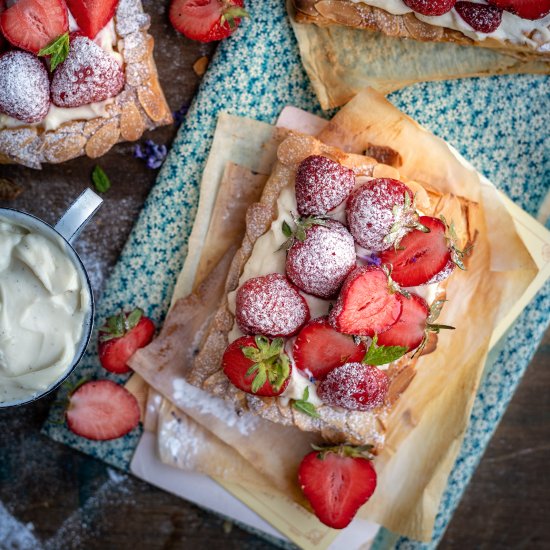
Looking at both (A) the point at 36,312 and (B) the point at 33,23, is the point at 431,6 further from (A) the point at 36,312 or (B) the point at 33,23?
(A) the point at 36,312

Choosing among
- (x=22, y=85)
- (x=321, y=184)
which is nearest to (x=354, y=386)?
(x=321, y=184)

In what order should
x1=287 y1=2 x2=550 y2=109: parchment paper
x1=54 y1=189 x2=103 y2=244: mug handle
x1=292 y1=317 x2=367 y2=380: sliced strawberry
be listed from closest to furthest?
x1=54 y1=189 x2=103 y2=244: mug handle
x1=292 y1=317 x2=367 y2=380: sliced strawberry
x1=287 y1=2 x2=550 y2=109: parchment paper

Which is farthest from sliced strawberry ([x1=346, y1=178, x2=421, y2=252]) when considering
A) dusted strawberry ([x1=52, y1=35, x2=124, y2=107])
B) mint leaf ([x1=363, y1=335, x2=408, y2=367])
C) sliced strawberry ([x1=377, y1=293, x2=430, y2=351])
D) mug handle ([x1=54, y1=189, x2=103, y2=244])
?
dusted strawberry ([x1=52, y1=35, x2=124, y2=107])

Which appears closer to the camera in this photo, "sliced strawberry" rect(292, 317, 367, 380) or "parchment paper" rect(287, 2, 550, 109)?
"sliced strawberry" rect(292, 317, 367, 380)

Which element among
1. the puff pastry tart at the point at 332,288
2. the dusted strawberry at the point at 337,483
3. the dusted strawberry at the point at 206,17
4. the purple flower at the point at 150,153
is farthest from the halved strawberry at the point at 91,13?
the dusted strawberry at the point at 337,483

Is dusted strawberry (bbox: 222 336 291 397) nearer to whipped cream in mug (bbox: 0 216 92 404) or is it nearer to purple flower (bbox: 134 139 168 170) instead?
whipped cream in mug (bbox: 0 216 92 404)

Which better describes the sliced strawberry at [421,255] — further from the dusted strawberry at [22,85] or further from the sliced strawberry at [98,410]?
the dusted strawberry at [22,85]

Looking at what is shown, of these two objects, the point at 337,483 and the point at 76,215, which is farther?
the point at 337,483

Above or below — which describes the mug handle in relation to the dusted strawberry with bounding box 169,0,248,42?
below
